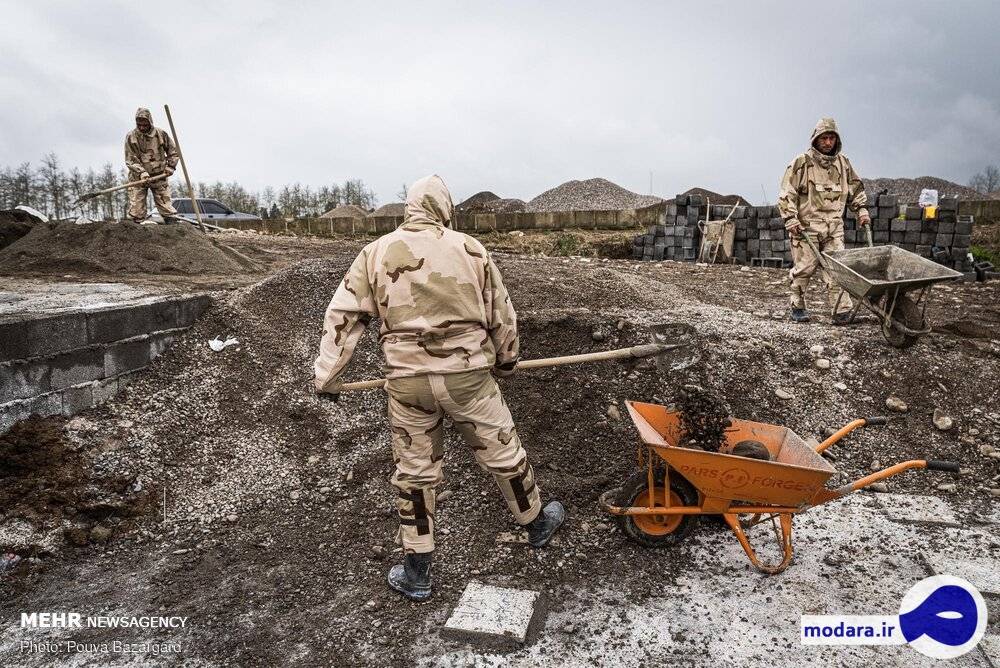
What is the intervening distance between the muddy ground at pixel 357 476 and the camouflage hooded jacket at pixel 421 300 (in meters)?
1.06

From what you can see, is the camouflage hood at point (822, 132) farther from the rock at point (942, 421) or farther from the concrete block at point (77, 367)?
the concrete block at point (77, 367)

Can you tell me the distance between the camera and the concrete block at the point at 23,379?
356 centimetres

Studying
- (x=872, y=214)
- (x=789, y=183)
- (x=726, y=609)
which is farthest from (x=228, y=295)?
(x=872, y=214)

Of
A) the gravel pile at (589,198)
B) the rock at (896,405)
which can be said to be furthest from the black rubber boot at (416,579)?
the gravel pile at (589,198)

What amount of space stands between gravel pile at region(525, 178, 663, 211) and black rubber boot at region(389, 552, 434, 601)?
16850 millimetres

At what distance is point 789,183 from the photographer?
5707mm

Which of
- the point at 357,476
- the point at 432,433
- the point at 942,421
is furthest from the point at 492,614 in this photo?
the point at 942,421

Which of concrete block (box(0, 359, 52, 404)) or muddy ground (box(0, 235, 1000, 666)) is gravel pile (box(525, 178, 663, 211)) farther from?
concrete block (box(0, 359, 52, 404))

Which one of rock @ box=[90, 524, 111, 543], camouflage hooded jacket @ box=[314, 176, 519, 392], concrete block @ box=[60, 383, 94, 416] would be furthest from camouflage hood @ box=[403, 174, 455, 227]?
concrete block @ box=[60, 383, 94, 416]

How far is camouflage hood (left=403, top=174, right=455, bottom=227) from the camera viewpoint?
2801 millimetres

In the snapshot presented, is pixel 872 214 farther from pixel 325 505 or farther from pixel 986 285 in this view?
pixel 325 505

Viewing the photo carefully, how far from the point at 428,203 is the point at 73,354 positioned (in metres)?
2.77

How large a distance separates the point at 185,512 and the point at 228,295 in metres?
2.44

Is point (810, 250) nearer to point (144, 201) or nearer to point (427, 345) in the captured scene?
point (427, 345)
